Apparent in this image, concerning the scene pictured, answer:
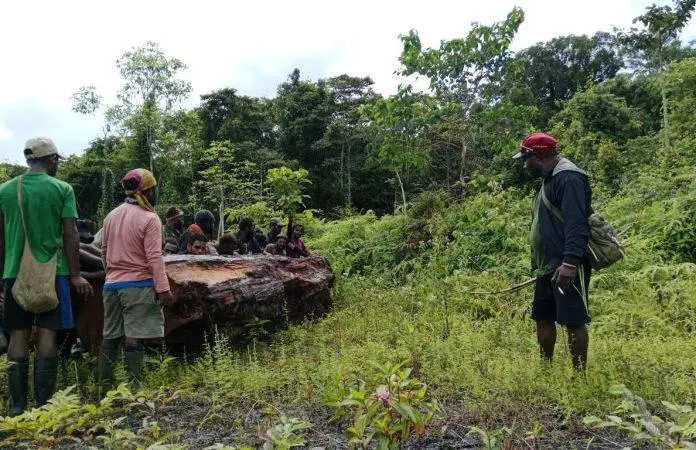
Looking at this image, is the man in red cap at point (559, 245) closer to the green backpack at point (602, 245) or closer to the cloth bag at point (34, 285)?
the green backpack at point (602, 245)

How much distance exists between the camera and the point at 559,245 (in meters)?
3.88

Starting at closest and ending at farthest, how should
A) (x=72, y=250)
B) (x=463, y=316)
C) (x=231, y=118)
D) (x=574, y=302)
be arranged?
(x=574, y=302) < (x=72, y=250) < (x=463, y=316) < (x=231, y=118)

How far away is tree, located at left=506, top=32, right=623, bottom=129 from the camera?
130ft

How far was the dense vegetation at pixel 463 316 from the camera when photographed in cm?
312

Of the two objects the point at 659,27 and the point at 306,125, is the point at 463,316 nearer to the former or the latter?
the point at 659,27

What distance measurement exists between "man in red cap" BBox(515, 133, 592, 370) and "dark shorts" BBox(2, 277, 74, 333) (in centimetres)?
335

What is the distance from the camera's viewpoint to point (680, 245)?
7746 mm

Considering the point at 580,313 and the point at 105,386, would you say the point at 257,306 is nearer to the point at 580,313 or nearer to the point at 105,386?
the point at 105,386

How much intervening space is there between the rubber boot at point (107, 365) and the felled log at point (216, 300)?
424mm

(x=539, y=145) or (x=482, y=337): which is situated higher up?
(x=539, y=145)

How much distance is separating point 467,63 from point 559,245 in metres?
10.7

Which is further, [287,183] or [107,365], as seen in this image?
[287,183]

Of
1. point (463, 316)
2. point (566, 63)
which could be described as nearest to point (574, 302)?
point (463, 316)

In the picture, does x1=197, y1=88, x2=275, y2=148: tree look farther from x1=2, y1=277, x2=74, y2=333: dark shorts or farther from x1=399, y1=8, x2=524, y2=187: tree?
x1=2, y1=277, x2=74, y2=333: dark shorts
